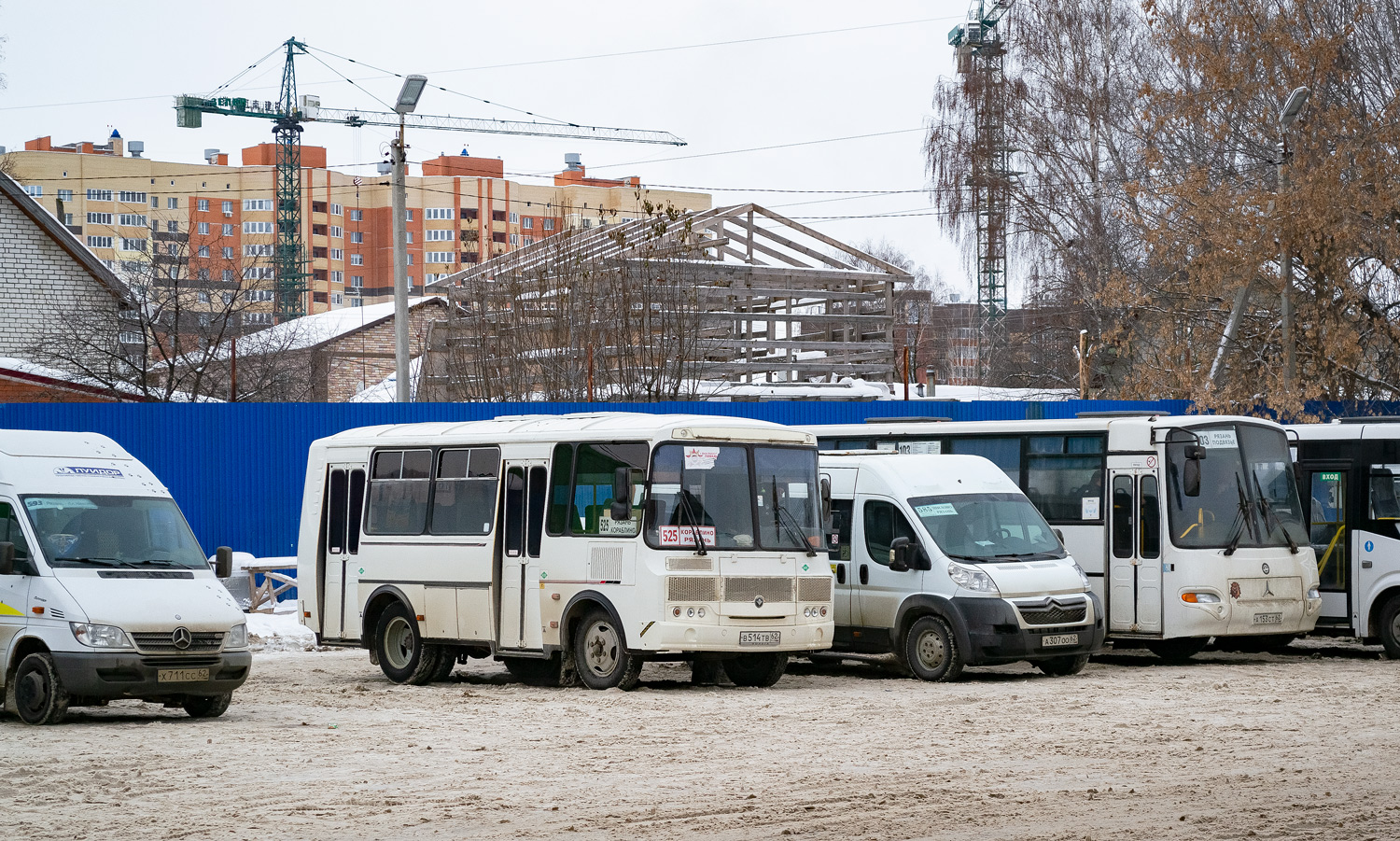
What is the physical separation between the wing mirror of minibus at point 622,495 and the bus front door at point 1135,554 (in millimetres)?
6182

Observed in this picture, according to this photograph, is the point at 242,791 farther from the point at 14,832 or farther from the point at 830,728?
the point at 830,728

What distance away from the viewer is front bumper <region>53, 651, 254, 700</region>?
12625mm

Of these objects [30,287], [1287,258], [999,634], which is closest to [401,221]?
[999,634]

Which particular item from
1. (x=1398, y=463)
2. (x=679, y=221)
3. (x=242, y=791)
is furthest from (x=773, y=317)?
(x=242, y=791)

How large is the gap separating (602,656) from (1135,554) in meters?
6.32

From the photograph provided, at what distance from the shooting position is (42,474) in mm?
13789

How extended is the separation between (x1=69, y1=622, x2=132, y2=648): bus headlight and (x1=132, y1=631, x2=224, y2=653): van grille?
0.33 feet

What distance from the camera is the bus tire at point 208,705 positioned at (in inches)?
537

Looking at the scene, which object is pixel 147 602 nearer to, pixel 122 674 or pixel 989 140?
pixel 122 674

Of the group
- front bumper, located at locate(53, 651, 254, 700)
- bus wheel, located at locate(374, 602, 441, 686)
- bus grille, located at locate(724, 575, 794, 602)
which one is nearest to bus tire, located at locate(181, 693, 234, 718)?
front bumper, located at locate(53, 651, 254, 700)

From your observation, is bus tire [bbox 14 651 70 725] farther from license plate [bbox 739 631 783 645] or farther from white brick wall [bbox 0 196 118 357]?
white brick wall [bbox 0 196 118 357]

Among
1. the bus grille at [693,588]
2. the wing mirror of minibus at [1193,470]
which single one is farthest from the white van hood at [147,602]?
the wing mirror of minibus at [1193,470]

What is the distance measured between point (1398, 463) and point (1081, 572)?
14.3 feet

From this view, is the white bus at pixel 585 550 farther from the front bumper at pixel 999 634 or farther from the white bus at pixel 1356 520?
the white bus at pixel 1356 520
